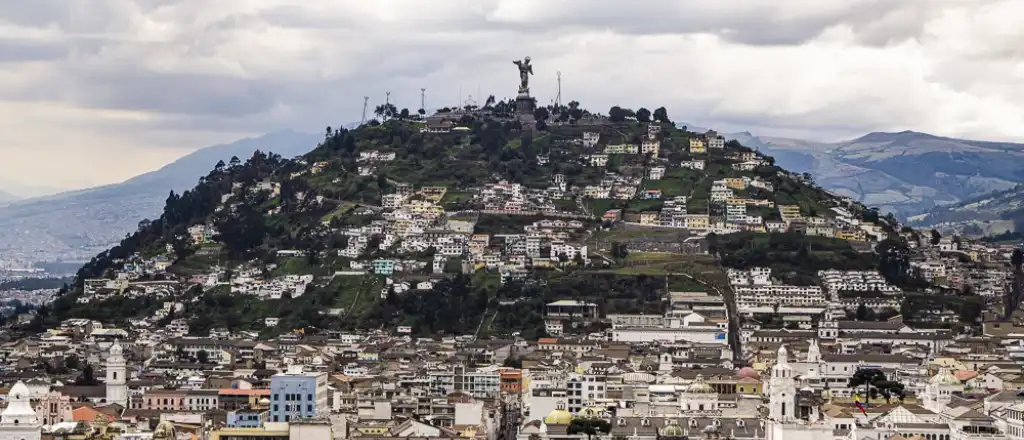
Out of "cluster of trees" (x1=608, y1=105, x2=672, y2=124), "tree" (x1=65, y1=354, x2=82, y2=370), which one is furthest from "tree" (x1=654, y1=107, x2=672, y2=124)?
"tree" (x1=65, y1=354, x2=82, y2=370)

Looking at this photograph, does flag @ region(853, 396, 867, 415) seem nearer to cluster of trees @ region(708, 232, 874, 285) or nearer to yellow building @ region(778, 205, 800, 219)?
cluster of trees @ region(708, 232, 874, 285)

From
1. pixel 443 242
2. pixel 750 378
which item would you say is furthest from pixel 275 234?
pixel 750 378

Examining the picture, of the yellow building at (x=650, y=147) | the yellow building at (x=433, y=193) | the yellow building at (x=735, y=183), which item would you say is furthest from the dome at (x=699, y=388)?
the yellow building at (x=650, y=147)

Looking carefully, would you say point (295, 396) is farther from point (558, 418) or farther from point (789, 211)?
point (789, 211)

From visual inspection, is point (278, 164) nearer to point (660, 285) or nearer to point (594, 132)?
point (594, 132)

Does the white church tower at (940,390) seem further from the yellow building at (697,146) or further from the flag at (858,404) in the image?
the yellow building at (697,146)

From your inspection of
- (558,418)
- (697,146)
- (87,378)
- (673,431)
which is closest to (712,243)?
(697,146)

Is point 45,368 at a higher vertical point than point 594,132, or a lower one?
lower
